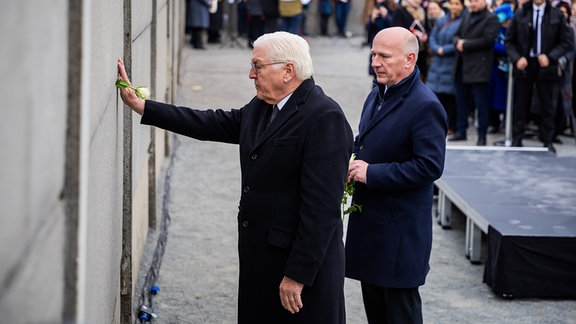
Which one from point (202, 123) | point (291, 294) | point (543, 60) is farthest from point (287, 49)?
point (543, 60)

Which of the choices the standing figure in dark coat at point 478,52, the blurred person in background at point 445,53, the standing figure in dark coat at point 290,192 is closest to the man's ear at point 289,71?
the standing figure in dark coat at point 290,192

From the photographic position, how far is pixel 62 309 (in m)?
2.39

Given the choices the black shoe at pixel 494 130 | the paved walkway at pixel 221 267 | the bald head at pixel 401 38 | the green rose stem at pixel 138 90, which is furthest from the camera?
the black shoe at pixel 494 130

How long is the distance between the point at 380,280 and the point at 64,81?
321 cm

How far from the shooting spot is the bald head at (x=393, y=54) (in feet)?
17.1

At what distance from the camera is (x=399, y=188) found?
5270 mm

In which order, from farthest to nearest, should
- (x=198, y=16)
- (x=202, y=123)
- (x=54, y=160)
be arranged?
(x=198, y=16)
(x=202, y=123)
(x=54, y=160)

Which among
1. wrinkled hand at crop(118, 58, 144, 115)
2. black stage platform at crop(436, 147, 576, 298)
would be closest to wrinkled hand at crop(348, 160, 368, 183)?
wrinkled hand at crop(118, 58, 144, 115)

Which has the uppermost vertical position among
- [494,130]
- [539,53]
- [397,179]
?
[539,53]

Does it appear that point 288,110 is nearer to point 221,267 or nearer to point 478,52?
point 221,267

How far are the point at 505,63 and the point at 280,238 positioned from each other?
34.0 feet

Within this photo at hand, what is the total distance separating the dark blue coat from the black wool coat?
0.76 meters

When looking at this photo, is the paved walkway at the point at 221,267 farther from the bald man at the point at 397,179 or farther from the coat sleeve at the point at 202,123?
the coat sleeve at the point at 202,123

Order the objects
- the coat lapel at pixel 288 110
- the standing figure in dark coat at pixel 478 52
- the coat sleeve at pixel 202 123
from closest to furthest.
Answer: the coat lapel at pixel 288 110, the coat sleeve at pixel 202 123, the standing figure in dark coat at pixel 478 52
